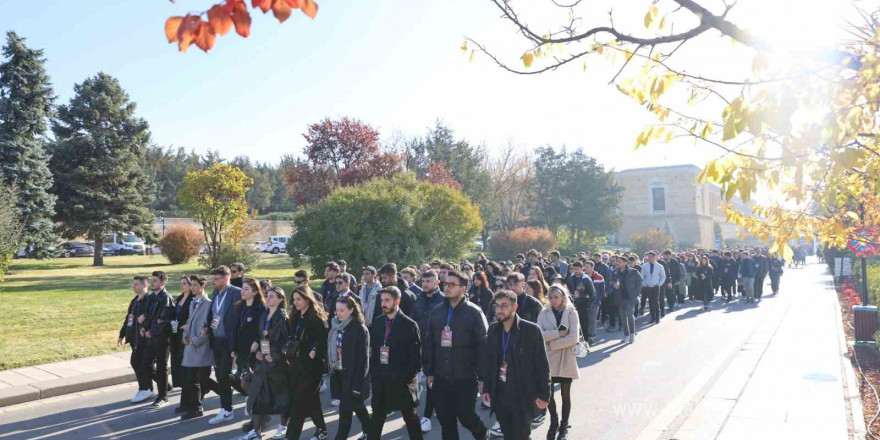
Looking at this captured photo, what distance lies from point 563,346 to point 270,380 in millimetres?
3195

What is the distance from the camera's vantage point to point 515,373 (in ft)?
18.0

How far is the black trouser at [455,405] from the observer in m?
→ 5.85

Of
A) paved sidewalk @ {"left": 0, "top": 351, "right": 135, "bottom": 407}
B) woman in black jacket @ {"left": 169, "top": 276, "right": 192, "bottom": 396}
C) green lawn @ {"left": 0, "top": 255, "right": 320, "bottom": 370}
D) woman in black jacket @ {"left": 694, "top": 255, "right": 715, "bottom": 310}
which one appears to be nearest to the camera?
woman in black jacket @ {"left": 169, "top": 276, "right": 192, "bottom": 396}

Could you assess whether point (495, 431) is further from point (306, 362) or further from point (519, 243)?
point (519, 243)

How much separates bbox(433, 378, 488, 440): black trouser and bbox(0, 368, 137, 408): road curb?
6.62 metres

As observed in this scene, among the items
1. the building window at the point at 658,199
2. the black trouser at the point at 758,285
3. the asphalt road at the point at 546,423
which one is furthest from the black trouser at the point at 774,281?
the building window at the point at 658,199

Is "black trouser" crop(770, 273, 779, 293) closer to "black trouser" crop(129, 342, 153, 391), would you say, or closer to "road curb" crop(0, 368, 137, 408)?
"road curb" crop(0, 368, 137, 408)

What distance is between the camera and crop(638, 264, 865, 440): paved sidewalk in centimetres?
697

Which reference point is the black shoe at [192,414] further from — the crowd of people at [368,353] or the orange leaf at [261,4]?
the orange leaf at [261,4]

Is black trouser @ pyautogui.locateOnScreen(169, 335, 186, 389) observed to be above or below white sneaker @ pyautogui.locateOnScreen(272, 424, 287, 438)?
above

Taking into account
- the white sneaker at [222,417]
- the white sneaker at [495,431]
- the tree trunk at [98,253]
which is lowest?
the white sneaker at [495,431]

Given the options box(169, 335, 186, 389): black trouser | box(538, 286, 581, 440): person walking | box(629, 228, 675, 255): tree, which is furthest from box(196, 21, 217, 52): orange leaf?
box(629, 228, 675, 255): tree

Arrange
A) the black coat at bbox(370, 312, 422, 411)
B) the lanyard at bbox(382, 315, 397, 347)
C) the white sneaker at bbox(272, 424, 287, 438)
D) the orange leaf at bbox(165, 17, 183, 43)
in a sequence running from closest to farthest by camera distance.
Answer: the orange leaf at bbox(165, 17, 183, 43)
the black coat at bbox(370, 312, 422, 411)
the lanyard at bbox(382, 315, 397, 347)
the white sneaker at bbox(272, 424, 287, 438)

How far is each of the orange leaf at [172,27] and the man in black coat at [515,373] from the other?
372 cm
